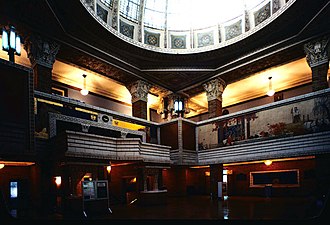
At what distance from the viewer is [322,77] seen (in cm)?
1391

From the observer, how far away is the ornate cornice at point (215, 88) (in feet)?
61.9

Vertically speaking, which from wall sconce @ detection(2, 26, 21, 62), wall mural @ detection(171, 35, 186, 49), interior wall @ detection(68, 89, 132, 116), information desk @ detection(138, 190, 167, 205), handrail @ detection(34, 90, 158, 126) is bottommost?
information desk @ detection(138, 190, 167, 205)

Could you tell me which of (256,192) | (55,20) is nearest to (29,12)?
(55,20)

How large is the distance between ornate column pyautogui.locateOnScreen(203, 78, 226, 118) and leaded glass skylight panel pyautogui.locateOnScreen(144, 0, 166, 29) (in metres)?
5.30

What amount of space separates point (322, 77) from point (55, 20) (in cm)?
1369

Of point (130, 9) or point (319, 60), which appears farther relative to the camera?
point (130, 9)

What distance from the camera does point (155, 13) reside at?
18672mm

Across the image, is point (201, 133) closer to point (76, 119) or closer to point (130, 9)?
point (76, 119)

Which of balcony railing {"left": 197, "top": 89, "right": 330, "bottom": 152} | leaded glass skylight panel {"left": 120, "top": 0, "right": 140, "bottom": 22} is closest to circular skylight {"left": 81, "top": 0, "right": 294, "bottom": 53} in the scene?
leaded glass skylight panel {"left": 120, "top": 0, "right": 140, "bottom": 22}

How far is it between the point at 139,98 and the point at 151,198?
26.2 ft

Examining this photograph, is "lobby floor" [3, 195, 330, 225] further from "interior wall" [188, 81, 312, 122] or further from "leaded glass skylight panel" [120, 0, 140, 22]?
"leaded glass skylight panel" [120, 0, 140, 22]

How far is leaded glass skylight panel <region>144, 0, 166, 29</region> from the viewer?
718 inches

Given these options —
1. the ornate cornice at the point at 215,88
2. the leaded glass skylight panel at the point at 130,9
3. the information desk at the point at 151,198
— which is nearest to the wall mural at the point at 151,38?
the leaded glass skylight panel at the point at 130,9

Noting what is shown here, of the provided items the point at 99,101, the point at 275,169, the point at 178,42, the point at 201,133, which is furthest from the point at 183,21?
the point at 275,169
